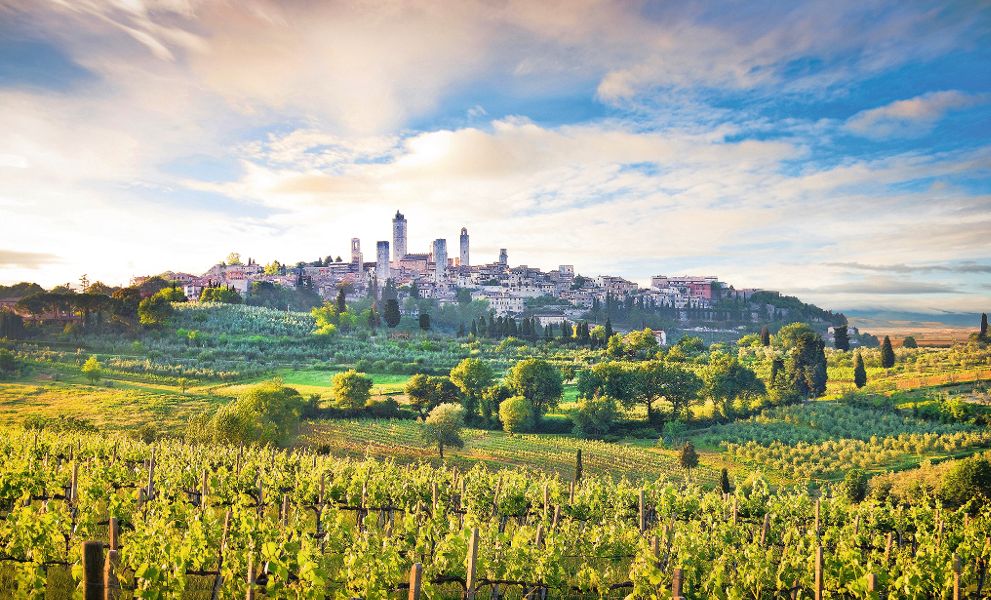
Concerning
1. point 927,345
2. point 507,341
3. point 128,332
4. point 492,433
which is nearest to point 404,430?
point 492,433

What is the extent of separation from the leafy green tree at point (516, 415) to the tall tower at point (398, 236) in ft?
347

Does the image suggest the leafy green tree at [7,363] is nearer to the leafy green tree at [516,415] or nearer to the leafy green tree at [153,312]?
the leafy green tree at [153,312]

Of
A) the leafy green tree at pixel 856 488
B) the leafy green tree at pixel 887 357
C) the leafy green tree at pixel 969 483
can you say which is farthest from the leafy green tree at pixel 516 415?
the leafy green tree at pixel 887 357

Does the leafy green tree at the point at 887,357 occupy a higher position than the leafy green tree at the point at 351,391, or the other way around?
Result: the leafy green tree at the point at 887,357

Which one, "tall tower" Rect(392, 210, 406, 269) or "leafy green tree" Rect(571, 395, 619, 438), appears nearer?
"leafy green tree" Rect(571, 395, 619, 438)

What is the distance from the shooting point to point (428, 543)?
8320 mm

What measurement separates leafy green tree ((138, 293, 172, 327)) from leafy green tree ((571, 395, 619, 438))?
139ft

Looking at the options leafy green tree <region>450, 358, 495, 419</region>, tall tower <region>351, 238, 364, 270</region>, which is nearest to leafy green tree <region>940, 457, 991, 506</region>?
leafy green tree <region>450, 358, 495, 419</region>

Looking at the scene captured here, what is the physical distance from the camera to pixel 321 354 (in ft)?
169

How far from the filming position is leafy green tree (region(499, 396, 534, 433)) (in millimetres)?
32250

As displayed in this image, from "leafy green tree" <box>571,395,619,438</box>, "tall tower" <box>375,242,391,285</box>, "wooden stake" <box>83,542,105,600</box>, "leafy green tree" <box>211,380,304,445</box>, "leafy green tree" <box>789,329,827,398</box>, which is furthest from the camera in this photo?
"tall tower" <box>375,242,391,285</box>

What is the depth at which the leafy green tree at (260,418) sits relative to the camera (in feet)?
72.1

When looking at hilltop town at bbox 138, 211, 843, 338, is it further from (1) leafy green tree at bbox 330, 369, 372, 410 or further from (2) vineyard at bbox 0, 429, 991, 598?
(2) vineyard at bbox 0, 429, 991, 598

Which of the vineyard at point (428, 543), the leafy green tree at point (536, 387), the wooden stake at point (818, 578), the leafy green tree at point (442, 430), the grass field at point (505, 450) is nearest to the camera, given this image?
the vineyard at point (428, 543)
